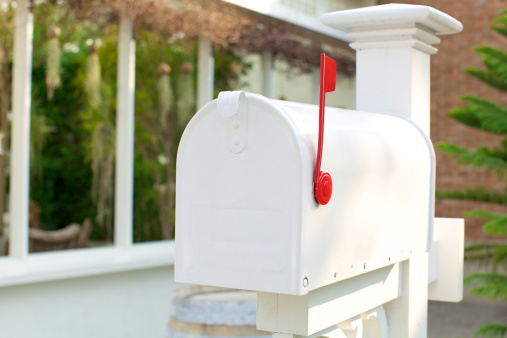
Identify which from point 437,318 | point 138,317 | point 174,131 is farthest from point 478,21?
point 138,317

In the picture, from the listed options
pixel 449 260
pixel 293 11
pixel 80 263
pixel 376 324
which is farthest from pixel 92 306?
pixel 376 324

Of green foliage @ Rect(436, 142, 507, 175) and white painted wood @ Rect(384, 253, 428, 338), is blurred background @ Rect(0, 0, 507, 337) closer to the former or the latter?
green foliage @ Rect(436, 142, 507, 175)

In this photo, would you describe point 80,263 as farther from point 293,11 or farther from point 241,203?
point 241,203

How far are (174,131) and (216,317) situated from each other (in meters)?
3.42

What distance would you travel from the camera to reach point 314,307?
101 centimetres

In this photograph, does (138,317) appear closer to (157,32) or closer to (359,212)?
(157,32)

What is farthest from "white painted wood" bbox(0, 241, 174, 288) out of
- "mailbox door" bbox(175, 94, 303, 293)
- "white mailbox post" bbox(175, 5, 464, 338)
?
"mailbox door" bbox(175, 94, 303, 293)

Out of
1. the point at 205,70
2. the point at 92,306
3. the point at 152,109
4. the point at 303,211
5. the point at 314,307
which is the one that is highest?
the point at 205,70

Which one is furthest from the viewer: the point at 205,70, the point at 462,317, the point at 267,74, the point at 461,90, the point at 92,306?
the point at 461,90

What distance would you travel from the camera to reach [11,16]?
14.7ft

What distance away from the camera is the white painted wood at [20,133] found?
415cm

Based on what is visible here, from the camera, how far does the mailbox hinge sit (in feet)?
3.06

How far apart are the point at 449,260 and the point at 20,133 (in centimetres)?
327

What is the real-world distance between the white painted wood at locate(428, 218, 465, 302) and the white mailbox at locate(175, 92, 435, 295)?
1.62 feet
